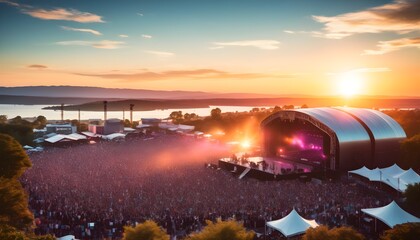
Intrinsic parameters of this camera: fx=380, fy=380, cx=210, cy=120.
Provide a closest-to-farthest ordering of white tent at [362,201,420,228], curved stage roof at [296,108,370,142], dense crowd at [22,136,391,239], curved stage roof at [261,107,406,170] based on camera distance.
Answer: white tent at [362,201,420,228]
dense crowd at [22,136,391,239]
curved stage roof at [261,107,406,170]
curved stage roof at [296,108,370,142]

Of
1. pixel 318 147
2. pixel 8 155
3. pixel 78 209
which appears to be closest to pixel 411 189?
pixel 318 147

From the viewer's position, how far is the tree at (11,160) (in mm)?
30344

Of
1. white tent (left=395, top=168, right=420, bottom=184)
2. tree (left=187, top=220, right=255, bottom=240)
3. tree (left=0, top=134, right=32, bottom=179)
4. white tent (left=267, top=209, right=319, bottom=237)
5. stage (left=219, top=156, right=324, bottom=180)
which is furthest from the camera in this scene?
stage (left=219, top=156, right=324, bottom=180)

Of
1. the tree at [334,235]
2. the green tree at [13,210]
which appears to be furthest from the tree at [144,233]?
the green tree at [13,210]

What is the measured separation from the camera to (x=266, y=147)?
157 feet

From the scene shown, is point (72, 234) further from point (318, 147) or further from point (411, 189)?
point (318, 147)

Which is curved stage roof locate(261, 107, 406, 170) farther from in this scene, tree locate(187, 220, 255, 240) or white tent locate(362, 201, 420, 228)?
tree locate(187, 220, 255, 240)

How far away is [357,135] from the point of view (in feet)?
128

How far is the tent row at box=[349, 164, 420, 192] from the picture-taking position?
30184 millimetres

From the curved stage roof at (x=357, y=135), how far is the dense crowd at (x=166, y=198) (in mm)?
4047

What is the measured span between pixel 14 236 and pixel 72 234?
7383mm

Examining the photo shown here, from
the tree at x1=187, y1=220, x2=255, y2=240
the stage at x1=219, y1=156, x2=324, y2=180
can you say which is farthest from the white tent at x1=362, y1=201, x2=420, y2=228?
the stage at x1=219, y1=156, x2=324, y2=180

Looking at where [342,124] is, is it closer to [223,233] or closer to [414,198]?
[414,198]

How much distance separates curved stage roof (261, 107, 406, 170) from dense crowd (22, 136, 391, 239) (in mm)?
4047
